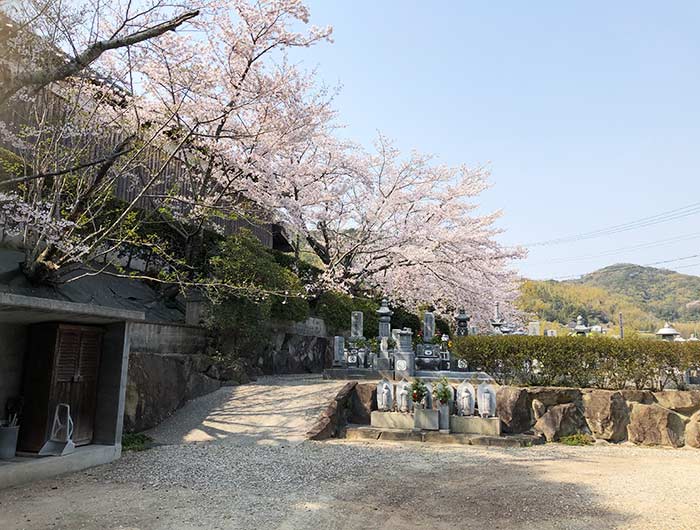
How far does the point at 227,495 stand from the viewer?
5.30m

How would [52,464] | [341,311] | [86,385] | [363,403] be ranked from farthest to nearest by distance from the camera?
1. [341,311]
2. [363,403]
3. [86,385]
4. [52,464]

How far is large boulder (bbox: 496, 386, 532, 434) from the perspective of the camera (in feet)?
30.7

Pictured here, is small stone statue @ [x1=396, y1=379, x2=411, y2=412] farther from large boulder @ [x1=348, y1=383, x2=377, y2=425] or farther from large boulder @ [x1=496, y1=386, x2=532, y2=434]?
large boulder @ [x1=496, y1=386, x2=532, y2=434]

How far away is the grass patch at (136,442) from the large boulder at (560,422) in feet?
23.5

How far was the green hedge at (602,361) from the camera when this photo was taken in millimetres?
9656

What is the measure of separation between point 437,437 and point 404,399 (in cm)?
103

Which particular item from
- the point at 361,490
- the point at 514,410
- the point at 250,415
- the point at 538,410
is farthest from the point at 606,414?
the point at 250,415

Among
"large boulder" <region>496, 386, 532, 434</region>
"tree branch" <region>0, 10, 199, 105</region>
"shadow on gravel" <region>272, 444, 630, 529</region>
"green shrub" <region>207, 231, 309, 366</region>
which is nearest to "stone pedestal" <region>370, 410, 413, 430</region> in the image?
"large boulder" <region>496, 386, 532, 434</region>

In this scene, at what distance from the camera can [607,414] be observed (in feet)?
30.4

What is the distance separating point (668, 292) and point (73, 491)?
93840mm

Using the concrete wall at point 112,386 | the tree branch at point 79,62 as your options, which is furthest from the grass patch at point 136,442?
the tree branch at point 79,62

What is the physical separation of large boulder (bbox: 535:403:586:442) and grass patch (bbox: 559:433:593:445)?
0.08m

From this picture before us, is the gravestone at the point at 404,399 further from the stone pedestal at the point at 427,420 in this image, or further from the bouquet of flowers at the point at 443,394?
the bouquet of flowers at the point at 443,394

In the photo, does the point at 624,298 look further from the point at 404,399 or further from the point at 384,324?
the point at 404,399
